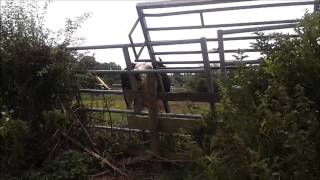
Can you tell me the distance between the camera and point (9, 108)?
289 inches

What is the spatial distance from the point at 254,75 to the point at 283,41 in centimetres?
35

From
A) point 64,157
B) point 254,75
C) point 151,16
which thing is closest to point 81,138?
point 64,157

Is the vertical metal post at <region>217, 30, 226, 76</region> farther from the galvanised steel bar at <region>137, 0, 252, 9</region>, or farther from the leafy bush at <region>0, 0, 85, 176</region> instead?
the leafy bush at <region>0, 0, 85, 176</region>

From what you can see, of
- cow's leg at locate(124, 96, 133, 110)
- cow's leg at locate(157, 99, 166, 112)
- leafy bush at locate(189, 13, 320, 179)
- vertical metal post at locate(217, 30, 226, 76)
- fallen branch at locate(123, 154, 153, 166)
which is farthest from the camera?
cow's leg at locate(124, 96, 133, 110)

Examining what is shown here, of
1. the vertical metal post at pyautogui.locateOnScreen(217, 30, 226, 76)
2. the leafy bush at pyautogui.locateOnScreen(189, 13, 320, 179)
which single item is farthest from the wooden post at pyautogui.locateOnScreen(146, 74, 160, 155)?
the leafy bush at pyautogui.locateOnScreen(189, 13, 320, 179)

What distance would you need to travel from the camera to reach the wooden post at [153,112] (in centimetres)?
675

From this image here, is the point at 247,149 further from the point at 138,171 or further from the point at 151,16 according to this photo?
the point at 151,16

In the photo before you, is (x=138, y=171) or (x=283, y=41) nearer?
(x=283, y=41)

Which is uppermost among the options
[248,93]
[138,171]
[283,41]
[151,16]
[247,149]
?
[151,16]

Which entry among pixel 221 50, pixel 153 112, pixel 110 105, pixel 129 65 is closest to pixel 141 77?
pixel 129 65

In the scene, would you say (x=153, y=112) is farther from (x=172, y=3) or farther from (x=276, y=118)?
(x=276, y=118)

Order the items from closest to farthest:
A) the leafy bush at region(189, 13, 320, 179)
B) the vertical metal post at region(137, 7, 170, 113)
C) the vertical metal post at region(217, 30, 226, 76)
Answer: the leafy bush at region(189, 13, 320, 179)
the vertical metal post at region(217, 30, 226, 76)
the vertical metal post at region(137, 7, 170, 113)

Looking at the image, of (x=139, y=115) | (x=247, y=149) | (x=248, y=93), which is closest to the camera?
(x=247, y=149)

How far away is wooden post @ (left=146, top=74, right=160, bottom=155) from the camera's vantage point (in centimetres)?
675
